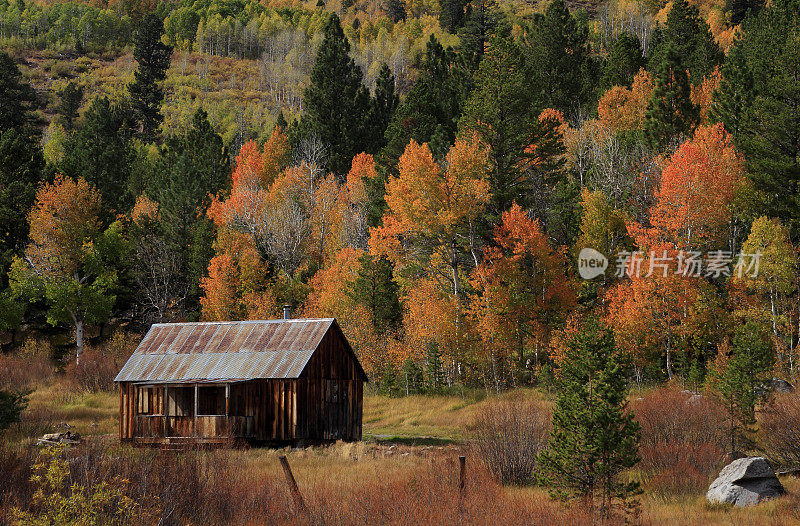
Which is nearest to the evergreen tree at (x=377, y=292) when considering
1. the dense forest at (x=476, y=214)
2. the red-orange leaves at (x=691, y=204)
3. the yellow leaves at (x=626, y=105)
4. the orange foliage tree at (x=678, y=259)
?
the dense forest at (x=476, y=214)

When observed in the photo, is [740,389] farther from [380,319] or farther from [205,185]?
[205,185]

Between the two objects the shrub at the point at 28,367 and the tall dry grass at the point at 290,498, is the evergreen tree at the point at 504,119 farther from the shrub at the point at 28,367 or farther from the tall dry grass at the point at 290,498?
the tall dry grass at the point at 290,498

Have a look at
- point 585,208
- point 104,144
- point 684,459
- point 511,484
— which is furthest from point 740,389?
point 104,144

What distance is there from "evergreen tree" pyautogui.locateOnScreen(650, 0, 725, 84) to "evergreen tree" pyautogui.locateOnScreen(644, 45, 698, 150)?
7.83 m

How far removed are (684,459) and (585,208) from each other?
2536 centimetres

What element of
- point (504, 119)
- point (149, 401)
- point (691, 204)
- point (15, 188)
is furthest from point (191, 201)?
point (691, 204)

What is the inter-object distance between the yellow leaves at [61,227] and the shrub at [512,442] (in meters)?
38.3

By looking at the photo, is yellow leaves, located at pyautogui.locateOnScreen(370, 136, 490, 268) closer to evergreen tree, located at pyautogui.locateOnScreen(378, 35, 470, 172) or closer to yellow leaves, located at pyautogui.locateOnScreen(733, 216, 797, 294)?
evergreen tree, located at pyautogui.locateOnScreen(378, 35, 470, 172)

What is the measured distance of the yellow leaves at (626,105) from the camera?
56.1 m

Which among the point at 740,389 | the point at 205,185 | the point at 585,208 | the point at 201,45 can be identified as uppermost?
the point at 201,45

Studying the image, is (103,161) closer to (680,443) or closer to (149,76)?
(149,76)

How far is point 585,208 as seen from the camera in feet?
147

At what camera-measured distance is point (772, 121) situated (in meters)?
39.2

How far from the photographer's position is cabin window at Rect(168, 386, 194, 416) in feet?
103
